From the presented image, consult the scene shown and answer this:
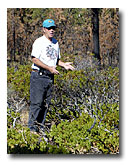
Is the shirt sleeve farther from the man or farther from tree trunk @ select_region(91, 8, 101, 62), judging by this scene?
tree trunk @ select_region(91, 8, 101, 62)

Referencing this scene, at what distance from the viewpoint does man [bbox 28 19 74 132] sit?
140 inches

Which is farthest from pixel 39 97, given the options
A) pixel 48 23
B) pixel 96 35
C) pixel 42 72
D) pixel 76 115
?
pixel 96 35

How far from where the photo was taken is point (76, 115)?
357cm

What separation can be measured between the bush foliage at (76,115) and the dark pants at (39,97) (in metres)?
0.08

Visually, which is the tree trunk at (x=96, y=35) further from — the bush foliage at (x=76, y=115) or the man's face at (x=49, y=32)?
the man's face at (x=49, y=32)

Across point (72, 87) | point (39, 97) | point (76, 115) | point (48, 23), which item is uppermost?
point (48, 23)

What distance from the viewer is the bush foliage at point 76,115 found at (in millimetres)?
3361

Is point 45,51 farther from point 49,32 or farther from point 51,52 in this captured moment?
point 49,32

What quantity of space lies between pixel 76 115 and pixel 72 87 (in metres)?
0.50

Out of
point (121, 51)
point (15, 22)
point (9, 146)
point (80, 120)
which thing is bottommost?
point (9, 146)

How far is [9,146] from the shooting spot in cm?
352
